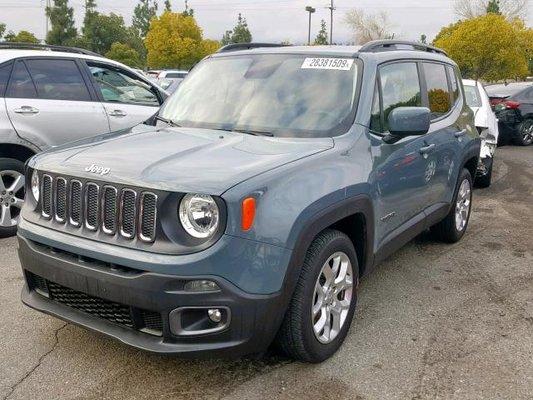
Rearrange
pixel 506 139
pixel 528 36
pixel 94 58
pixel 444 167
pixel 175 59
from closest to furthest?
pixel 444 167 < pixel 94 58 < pixel 506 139 < pixel 528 36 < pixel 175 59

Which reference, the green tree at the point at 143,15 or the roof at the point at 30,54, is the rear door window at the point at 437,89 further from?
the green tree at the point at 143,15

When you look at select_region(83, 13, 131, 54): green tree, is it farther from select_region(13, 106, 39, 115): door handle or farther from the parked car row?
the parked car row

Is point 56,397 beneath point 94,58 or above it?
beneath

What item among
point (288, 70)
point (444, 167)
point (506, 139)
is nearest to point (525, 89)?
point (506, 139)

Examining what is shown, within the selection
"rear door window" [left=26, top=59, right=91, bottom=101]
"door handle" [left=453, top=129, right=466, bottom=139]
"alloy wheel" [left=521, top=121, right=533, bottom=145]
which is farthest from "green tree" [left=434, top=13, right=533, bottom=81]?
"rear door window" [left=26, top=59, right=91, bottom=101]

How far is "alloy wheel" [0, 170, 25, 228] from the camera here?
540cm

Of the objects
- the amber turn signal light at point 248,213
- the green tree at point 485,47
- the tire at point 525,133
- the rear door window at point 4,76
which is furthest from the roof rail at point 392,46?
the green tree at point 485,47

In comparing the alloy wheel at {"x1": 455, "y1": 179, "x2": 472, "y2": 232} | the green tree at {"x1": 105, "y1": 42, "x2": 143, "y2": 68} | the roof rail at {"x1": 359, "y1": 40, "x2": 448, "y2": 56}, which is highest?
the roof rail at {"x1": 359, "y1": 40, "x2": 448, "y2": 56}

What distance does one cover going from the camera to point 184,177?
2688 mm

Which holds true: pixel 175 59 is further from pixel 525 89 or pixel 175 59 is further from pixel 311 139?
pixel 311 139

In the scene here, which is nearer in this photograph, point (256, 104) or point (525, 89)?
point (256, 104)

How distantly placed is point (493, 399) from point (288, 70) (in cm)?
238

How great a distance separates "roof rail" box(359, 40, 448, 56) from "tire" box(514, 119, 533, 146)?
8.76m

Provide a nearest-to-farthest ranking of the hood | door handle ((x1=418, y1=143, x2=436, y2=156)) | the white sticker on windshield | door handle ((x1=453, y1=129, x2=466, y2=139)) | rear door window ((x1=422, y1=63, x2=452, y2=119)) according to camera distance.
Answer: the hood, the white sticker on windshield, door handle ((x1=418, y1=143, x2=436, y2=156)), rear door window ((x1=422, y1=63, x2=452, y2=119)), door handle ((x1=453, y1=129, x2=466, y2=139))
